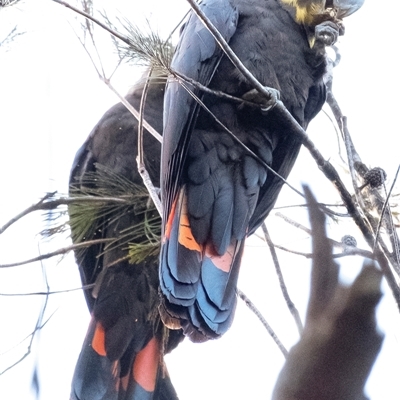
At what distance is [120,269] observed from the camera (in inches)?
86.2

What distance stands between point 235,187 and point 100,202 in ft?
1.28

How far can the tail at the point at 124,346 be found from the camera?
1.96 metres

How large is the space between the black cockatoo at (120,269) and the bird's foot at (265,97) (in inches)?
11.2

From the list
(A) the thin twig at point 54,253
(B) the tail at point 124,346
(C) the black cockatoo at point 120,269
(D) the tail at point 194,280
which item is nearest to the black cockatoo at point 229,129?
(D) the tail at point 194,280

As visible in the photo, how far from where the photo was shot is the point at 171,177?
189 cm

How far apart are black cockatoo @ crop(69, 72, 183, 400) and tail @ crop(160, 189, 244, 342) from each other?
0.12 metres

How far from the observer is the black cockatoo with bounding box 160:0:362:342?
1.77 metres

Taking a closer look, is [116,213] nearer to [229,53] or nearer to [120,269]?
[120,269]

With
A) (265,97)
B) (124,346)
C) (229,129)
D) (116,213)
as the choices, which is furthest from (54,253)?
(265,97)

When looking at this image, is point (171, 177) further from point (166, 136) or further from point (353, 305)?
point (353, 305)

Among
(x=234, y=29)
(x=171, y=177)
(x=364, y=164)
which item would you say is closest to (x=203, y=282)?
(x=171, y=177)

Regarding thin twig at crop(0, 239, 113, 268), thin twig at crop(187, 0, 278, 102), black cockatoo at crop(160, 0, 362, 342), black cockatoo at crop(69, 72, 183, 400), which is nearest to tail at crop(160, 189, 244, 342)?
black cockatoo at crop(160, 0, 362, 342)

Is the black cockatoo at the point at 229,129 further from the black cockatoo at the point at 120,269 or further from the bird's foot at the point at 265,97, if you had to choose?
the black cockatoo at the point at 120,269

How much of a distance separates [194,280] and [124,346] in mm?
513
